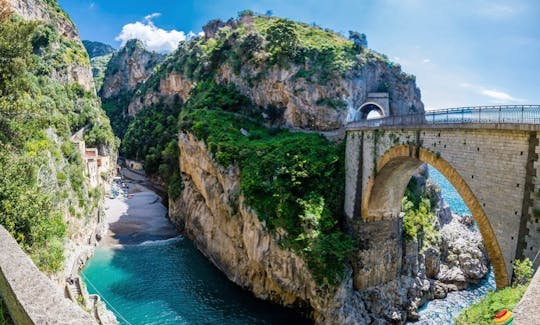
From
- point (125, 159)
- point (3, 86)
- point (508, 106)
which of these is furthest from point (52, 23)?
point (508, 106)

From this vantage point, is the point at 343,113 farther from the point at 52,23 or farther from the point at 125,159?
the point at 125,159

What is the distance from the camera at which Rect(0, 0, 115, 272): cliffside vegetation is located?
1568 cm

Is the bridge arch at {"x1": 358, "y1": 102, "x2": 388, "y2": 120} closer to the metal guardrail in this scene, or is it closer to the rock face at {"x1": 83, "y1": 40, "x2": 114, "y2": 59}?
the metal guardrail

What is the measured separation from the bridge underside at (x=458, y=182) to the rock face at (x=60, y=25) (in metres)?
35.7

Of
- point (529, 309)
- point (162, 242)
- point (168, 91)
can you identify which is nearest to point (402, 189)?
point (529, 309)

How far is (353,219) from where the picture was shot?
2362 cm

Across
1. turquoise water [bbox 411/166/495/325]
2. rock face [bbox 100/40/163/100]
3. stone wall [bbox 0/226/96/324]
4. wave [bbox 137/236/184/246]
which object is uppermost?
rock face [bbox 100/40/163/100]

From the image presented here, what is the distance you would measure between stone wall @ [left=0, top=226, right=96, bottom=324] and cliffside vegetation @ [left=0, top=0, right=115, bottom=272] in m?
6.19

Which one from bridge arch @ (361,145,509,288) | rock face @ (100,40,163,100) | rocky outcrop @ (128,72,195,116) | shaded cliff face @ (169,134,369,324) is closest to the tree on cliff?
shaded cliff face @ (169,134,369,324)

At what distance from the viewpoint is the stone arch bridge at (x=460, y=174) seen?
10.6 metres

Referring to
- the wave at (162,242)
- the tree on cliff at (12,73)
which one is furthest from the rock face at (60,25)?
the wave at (162,242)

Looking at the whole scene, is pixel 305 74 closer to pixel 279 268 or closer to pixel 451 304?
pixel 279 268

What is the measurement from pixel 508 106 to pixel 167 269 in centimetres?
2558

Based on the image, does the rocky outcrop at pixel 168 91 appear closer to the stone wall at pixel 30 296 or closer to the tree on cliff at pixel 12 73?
the tree on cliff at pixel 12 73
